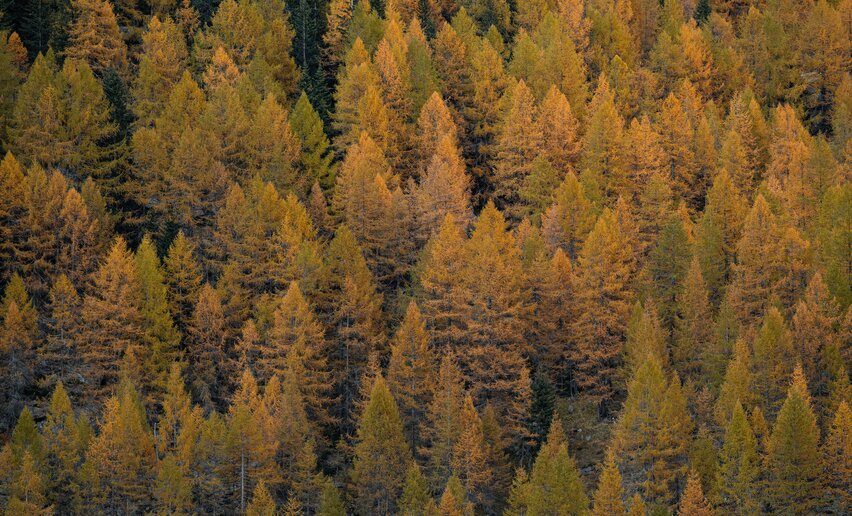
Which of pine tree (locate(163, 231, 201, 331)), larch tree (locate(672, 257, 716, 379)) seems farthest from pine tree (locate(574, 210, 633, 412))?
pine tree (locate(163, 231, 201, 331))

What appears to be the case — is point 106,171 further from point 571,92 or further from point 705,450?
point 705,450

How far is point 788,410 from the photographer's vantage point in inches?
2613

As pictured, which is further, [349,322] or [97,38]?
[97,38]

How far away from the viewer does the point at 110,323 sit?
7469 centimetres

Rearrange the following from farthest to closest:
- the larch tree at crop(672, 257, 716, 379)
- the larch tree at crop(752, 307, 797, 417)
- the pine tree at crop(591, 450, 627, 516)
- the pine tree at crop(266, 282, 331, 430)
Result: the larch tree at crop(672, 257, 716, 379), the pine tree at crop(266, 282, 331, 430), the larch tree at crop(752, 307, 797, 417), the pine tree at crop(591, 450, 627, 516)

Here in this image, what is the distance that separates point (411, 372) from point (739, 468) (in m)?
19.3

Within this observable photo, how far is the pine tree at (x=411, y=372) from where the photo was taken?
73.3m

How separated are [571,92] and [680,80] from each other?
1127 cm

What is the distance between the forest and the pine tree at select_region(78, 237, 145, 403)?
9.1 inches

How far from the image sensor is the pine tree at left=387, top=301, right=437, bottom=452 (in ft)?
241

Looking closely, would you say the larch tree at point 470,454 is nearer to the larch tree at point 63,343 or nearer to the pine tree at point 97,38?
the larch tree at point 63,343

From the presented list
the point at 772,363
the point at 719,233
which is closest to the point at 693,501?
the point at 772,363

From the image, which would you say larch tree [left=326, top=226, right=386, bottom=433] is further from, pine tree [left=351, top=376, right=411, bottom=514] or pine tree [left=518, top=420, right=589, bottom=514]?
pine tree [left=518, top=420, right=589, bottom=514]

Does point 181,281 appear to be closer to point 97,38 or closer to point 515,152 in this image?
point 515,152
